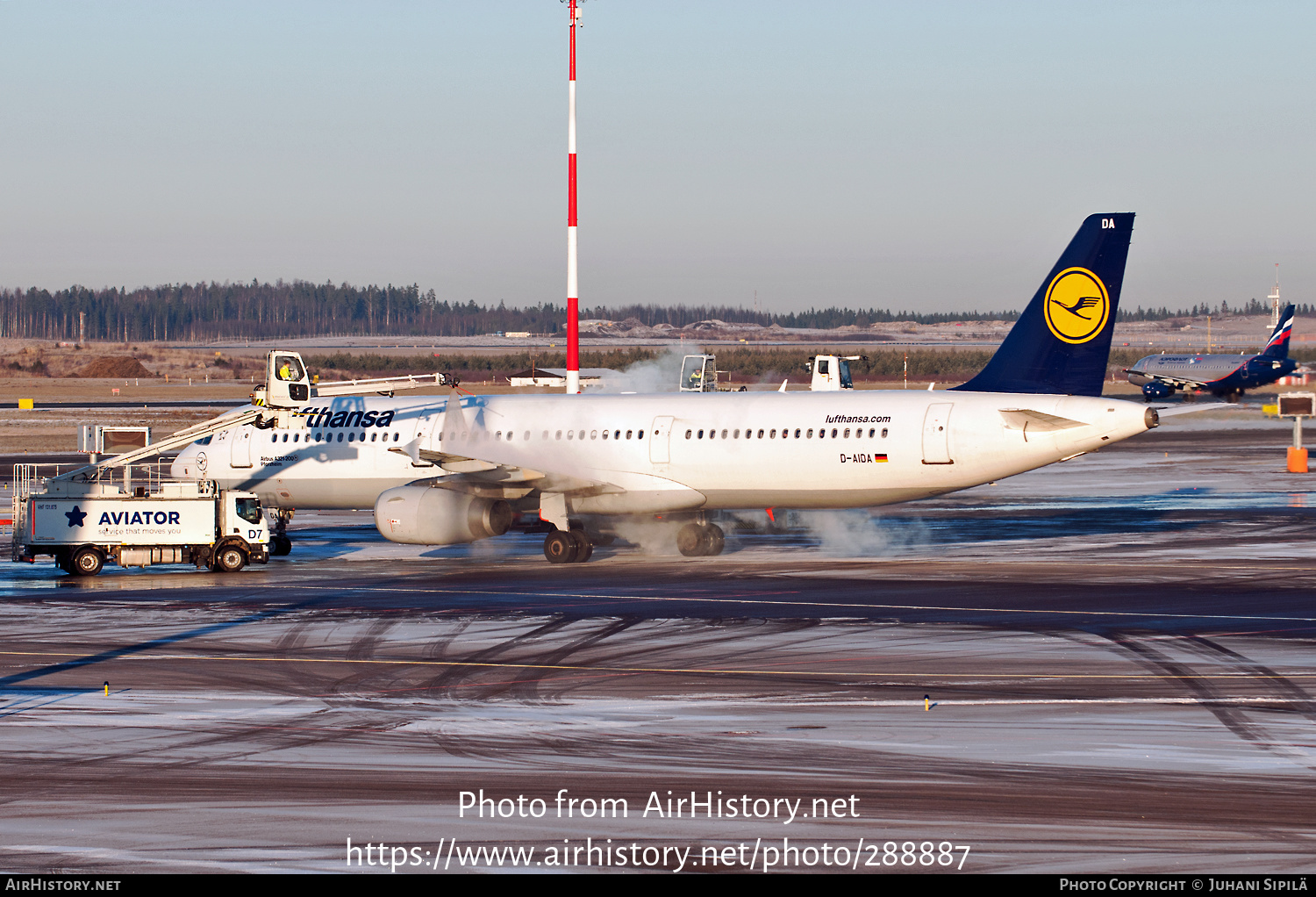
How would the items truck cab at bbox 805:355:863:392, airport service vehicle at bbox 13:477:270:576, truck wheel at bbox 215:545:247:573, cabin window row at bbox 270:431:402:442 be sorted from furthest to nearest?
truck cab at bbox 805:355:863:392 < cabin window row at bbox 270:431:402:442 < truck wheel at bbox 215:545:247:573 < airport service vehicle at bbox 13:477:270:576

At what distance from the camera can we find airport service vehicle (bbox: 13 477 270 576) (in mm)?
30875

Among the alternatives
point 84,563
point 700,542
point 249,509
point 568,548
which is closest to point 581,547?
point 568,548

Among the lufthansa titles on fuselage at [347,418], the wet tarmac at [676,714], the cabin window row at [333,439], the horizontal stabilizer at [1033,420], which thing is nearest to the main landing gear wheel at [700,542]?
the wet tarmac at [676,714]

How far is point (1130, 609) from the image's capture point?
77.3 ft

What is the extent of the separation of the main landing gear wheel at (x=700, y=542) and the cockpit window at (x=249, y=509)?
960cm

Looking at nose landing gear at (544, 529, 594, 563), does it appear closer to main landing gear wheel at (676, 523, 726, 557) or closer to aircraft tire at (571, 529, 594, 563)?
aircraft tire at (571, 529, 594, 563)

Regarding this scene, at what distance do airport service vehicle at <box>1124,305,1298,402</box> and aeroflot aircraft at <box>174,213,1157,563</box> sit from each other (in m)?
78.7

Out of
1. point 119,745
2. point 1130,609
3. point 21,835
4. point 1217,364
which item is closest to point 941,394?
point 1130,609

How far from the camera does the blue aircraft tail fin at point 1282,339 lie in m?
104

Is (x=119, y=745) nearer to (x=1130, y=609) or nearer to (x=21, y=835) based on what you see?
(x=21, y=835)

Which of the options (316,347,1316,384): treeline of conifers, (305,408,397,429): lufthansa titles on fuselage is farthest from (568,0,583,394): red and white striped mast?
(316,347,1316,384): treeline of conifers

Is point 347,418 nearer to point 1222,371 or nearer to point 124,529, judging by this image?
point 124,529
